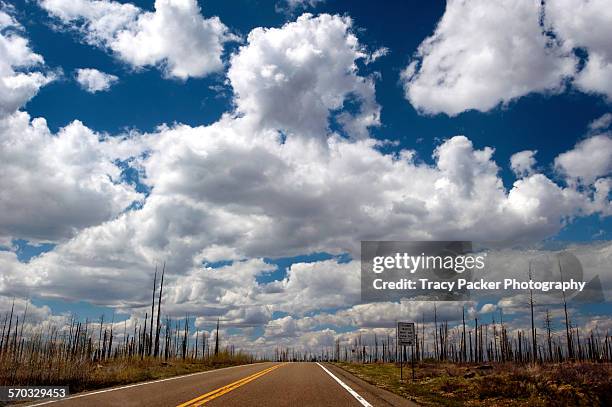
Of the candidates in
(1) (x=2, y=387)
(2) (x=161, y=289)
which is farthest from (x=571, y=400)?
(2) (x=161, y=289)

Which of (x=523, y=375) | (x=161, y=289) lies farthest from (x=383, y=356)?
(x=523, y=375)

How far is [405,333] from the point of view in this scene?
24859 millimetres

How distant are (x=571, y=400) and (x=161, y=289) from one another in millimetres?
54267

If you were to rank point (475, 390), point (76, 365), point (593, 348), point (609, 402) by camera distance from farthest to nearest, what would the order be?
point (593, 348) < point (76, 365) < point (475, 390) < point (609, 402)

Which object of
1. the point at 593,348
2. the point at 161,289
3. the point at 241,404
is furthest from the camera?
the point at 593,348

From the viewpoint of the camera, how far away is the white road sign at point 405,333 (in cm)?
2455

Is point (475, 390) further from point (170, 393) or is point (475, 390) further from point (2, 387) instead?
point (2, 387)

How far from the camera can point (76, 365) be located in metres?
19.2

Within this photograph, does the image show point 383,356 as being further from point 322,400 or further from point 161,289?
point 322,400

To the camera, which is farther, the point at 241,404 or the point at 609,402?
the point at 609,402

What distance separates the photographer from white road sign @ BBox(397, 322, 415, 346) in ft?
80.5

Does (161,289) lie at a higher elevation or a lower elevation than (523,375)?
higher

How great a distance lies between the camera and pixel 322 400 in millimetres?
12742

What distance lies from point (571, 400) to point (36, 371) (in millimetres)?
17720
